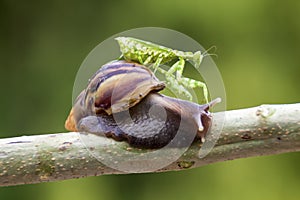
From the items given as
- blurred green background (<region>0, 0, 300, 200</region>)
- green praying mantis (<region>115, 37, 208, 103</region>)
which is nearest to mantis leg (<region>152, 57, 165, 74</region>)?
green praying mantis (<region>115, 37, 208, 103</region>)

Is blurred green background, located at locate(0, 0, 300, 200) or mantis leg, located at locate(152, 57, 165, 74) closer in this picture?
mantis leg, located at locate(152, 57, 165, 74)

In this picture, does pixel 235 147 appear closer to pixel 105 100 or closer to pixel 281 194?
pixel 105 100

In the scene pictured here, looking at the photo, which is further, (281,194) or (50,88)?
(50,88)

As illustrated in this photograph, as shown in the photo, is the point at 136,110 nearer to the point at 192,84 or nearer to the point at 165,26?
the point at 192,84

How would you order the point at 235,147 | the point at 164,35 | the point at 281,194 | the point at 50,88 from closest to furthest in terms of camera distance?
the point at 235,147 → the point at 164,35 → the point at 281,194 → the point at 50,88

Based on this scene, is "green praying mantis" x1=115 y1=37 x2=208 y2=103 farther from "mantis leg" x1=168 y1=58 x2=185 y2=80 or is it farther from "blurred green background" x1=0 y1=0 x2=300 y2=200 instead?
"blurred green background" x1=0 y1=0 x2=300 y2=200

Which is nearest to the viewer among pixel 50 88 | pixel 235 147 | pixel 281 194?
pixel 235 147

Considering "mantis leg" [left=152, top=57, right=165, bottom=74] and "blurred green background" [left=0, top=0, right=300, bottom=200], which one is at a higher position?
"mantis leg" [left=152, top=57, right=165, bottom=74]

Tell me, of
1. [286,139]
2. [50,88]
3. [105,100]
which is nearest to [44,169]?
[105,100]
